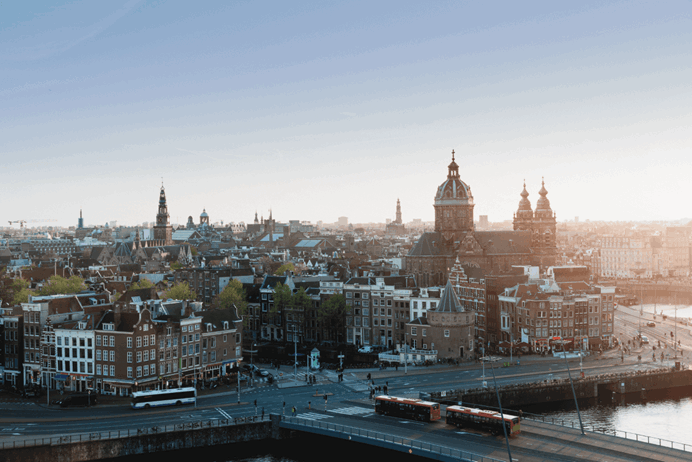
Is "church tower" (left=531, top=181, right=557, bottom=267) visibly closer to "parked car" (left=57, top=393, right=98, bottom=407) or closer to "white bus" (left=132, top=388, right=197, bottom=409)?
"white bus" (left=132, top=388, right=197, bottom=409)

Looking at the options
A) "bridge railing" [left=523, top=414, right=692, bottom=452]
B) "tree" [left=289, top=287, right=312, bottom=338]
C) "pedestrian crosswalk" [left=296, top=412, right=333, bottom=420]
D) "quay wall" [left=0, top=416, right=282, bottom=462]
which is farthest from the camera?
"tree" [left=289, top=287, right=312, bottom=338]

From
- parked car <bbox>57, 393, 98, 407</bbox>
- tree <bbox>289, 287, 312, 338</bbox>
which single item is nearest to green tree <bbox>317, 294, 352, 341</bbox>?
tree <bbox>289, 287, 312, 338</bbox>

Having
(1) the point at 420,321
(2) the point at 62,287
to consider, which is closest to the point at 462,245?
(1) the point at 420,321

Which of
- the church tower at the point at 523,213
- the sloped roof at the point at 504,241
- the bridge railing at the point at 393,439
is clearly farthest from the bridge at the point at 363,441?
the church tower at the point at 523,213

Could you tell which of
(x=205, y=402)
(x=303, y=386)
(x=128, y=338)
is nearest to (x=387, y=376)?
(x=303, y=386)

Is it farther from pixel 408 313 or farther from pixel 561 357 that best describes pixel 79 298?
pixel 561 357

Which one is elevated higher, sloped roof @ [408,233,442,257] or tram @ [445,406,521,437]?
sloped roof @ [408,233,442,257]
